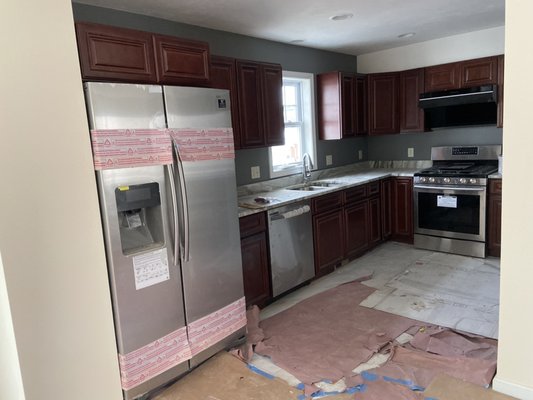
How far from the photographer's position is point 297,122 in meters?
4.71

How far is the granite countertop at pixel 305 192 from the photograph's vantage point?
3330 millimetres

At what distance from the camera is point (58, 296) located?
1.95 meters

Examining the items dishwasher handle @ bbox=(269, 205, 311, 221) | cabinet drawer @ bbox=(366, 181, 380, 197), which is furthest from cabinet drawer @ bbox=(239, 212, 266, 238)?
cabinet drawer @ bbox=(366, 181, 380, 197)

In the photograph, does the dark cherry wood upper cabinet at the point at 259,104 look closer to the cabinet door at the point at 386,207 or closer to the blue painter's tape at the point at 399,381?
the cabinet door at the point at 386,207

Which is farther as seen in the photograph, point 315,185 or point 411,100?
point 411,100

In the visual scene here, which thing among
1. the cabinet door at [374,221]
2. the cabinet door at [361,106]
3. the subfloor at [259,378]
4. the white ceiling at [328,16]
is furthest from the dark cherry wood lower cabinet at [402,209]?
the white ceiling at [328,16]

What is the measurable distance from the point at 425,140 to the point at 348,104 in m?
1.20

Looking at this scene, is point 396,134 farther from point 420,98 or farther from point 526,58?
point 526,58

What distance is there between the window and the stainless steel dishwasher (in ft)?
3.21

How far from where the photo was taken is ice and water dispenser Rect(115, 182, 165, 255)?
2.11 m

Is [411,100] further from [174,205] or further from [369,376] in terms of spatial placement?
[174,205]

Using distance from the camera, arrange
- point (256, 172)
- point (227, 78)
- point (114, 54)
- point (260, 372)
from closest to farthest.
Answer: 1. point (114, 54)
2. point (260, 372)
3. point (227, 78)
4. point (256, 172)

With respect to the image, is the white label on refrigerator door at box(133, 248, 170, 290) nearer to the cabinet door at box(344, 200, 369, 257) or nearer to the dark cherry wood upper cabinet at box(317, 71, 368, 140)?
the cabinet door at box(344, 200, 369, 257)

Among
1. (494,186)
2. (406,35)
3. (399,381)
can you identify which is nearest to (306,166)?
(406,35)
